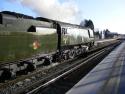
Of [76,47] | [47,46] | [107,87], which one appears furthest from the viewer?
[76,47]

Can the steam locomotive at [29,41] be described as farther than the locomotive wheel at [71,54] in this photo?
No

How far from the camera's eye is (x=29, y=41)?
54.6ft

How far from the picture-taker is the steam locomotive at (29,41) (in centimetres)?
1410

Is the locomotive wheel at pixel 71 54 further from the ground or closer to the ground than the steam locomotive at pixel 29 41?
closer to the ground

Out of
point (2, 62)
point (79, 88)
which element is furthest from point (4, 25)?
point (79, 88)

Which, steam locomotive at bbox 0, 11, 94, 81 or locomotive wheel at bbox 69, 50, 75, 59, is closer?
steam locomotive at bbox 0, 11, 94, 81

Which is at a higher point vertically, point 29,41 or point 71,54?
point 29,41

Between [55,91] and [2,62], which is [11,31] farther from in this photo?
[55,91]

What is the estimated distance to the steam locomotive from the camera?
14.1m

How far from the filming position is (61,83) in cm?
1405

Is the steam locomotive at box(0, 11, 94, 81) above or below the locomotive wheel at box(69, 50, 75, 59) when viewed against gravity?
above

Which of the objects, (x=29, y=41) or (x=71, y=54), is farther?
(x=71, y=54)

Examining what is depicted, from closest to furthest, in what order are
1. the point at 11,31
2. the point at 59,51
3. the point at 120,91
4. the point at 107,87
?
the point at 120,91
the point at 107,87
the point at 11,31
the point at 59,51

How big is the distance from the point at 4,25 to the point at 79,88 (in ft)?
17.7
